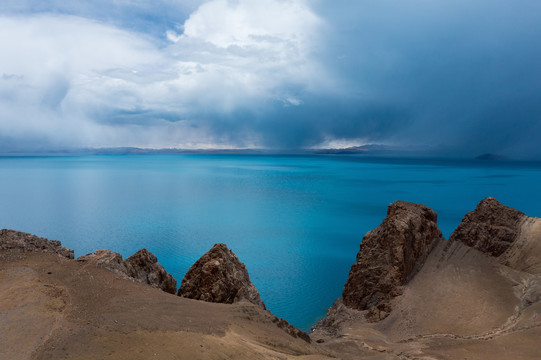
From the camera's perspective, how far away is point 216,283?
1466cm

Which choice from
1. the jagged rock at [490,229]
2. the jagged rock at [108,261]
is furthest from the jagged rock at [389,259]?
the jagged rock at [108,261]

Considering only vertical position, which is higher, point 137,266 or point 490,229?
point 490,229

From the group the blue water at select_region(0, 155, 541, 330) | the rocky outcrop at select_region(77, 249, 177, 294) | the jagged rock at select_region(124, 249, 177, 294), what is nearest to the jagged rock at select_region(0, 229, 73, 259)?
the rocky outcrop at select_region(77, 249, 177, 294)

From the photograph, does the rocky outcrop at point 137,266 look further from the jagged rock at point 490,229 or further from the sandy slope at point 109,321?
the jagged rock at point 490,229

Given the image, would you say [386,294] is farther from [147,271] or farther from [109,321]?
[109,321]

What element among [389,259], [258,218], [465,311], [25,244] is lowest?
[258,218]


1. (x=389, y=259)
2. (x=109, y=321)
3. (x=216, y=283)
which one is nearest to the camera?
(x=109, y=321)

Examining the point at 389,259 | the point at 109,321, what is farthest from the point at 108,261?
the point at 389,259

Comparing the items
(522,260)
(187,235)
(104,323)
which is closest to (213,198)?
(187,235)

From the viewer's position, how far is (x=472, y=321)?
52.0ft

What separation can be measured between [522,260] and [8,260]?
22007mm

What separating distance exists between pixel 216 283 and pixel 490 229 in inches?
602

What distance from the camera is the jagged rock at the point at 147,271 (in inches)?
580

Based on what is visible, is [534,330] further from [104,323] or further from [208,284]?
[104,323]
